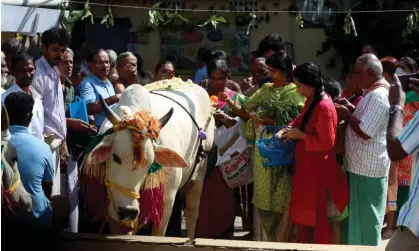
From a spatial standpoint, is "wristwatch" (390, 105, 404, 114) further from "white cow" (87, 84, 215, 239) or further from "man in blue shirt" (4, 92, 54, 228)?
"man in blue shirt" (4, 92, 54, 228)

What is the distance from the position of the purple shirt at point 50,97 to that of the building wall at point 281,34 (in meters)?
7.20

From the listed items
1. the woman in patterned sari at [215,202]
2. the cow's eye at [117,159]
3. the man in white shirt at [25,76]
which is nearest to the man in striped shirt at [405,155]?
the cow's eye at [117,159]

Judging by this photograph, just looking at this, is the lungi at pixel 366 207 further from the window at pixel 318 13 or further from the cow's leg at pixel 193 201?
the window at pixel 318 13

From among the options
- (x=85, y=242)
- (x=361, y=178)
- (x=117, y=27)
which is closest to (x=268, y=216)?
Result: (x=361, y=178)

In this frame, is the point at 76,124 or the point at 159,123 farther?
the point at 76,124

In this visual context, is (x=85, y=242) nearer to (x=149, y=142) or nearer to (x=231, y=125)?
(x=149, y=142)

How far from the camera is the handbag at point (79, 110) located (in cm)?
594

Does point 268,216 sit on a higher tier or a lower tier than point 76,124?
lower

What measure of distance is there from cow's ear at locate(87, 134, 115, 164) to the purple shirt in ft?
3.08

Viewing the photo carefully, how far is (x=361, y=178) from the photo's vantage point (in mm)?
5715

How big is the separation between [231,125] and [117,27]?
261 inches

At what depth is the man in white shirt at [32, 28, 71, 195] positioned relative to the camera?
5641 millimetres

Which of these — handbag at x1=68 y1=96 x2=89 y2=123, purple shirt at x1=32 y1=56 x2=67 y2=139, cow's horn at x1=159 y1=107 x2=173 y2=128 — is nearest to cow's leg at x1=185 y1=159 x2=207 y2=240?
handbag at x1=68 y1=96 x2=89 y2=123

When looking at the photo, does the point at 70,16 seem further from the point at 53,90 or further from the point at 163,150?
the point at 163,150
